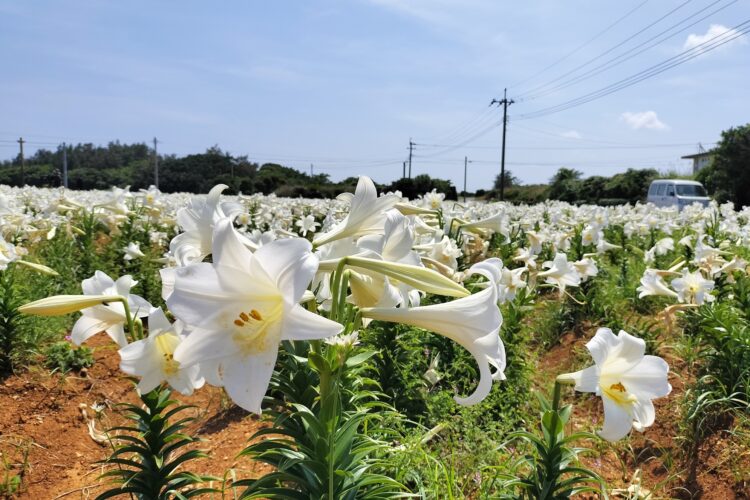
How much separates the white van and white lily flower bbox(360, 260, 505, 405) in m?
16.8

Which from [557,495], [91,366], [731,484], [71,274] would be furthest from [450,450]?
[71,274]

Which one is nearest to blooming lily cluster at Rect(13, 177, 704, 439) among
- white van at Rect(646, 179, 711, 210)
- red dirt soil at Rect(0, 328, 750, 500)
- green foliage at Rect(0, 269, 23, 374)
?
red dirt soil at Rect(0, 328, 750, 500)

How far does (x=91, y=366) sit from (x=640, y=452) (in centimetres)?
357

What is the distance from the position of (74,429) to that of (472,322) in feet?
9.98

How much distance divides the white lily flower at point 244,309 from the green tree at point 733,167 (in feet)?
87.2

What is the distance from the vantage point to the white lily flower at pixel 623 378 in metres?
1.44

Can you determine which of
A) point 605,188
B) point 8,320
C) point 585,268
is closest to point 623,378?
point 585,268


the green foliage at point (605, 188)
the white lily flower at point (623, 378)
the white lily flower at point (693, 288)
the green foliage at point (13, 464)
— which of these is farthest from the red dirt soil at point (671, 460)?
the green foliage at point (605, 188)

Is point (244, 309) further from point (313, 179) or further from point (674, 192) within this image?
point (313, 179)

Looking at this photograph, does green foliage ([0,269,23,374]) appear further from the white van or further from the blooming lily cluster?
the white van

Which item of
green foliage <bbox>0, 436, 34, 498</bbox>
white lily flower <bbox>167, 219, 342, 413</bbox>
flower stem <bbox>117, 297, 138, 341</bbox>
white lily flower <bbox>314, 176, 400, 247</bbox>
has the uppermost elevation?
white lily flower <bbox>314, 176, 400, 247</bbox>

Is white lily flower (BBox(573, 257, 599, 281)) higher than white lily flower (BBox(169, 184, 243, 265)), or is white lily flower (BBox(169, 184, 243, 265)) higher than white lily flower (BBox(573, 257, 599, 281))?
white lily flower (BBox(169, 184, 243, 265))

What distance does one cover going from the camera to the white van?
52.7 feet

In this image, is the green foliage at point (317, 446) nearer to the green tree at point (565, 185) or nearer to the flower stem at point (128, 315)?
the flower stem at point (128, 315)
